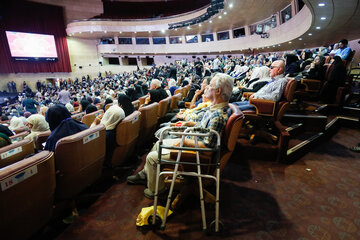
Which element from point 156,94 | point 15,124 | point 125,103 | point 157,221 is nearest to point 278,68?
point 156,94

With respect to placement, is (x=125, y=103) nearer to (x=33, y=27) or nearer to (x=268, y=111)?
(x=268, y=111)

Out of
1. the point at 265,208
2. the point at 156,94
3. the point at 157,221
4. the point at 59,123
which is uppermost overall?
the point at 156,94

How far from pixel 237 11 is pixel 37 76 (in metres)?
19.1

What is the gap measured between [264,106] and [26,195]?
9.06 ft

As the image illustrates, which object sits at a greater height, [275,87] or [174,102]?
[275,87]

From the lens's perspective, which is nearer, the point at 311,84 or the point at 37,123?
the point at 37,123

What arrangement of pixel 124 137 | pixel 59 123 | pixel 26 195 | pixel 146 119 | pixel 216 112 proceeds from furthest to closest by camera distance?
pixel 146 119 < pixel 124 137 < pixel 59 123 < pixel 216 112 < pixel 26 195

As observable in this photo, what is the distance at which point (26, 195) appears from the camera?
1.27 metres

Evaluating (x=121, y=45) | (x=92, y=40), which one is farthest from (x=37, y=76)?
(x=121, y=45)

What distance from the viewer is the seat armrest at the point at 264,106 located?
8.73 feet

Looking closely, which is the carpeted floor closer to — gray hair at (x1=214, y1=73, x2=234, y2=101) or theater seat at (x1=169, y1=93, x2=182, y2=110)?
gray hair at (x1=214, y1=73, x2=234, y2=101)

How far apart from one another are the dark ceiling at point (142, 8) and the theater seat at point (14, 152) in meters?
26.2

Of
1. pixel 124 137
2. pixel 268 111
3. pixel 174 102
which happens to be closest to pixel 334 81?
pixel 268 111

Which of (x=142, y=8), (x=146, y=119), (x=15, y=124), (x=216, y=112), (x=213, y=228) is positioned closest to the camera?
(x=213, y=228)
